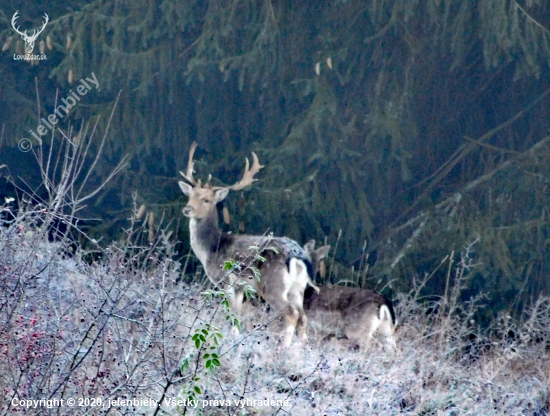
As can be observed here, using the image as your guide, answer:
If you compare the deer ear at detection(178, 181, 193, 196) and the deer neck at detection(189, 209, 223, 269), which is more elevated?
the deer ear at detection(178, 181, 193, 196)

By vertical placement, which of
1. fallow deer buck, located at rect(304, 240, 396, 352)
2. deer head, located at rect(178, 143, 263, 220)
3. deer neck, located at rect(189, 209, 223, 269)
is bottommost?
fallow deer buck, located at rect(304, 240, 396, 352)

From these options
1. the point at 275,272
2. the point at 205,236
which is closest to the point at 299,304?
the point at 275,272

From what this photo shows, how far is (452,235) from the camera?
10.9 meters

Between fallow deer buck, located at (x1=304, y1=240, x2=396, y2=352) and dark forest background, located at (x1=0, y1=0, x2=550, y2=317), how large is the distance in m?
2.13

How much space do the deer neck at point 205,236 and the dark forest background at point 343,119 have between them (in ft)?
5.16

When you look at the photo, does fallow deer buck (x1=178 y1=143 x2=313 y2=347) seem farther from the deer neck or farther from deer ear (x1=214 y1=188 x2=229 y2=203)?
deer ear (x1=214 y1=188 x2=229 y2=203)

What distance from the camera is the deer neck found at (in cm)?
948

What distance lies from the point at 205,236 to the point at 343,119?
3.22m

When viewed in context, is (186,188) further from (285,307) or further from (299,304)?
(285,307)

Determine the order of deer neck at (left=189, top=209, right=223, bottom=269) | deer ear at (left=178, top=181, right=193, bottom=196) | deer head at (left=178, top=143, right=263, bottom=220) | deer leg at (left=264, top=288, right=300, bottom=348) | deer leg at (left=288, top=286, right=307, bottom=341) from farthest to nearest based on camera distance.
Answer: deer ear at (left=178, top=181, right=193, bottom=196) < deer head at (left=178, top=143, right=263, bottom=220) < deer neck at (left=189, top=209, right=223, bottom=269) < deer leg at (left=288, top=286, right=307, bottom=341) < deer leg at (left=264, top=288, right=300, bottom=348)

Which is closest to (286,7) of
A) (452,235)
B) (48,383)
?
(452,235)

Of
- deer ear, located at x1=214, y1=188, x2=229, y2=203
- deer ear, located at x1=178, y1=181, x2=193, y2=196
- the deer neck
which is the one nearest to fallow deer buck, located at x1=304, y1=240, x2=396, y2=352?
the deer neck

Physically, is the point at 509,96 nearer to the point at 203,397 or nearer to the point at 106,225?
the point at 106,225

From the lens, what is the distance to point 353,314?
8492 millimetres
